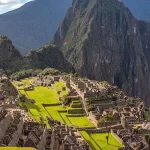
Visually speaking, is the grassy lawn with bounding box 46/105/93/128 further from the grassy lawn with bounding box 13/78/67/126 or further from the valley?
the grassy lawn with bounding box 13/78/67/126

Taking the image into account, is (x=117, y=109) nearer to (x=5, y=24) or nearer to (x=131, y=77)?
(x=131, y=77)

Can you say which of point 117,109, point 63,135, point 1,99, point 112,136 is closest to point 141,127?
point 112,136

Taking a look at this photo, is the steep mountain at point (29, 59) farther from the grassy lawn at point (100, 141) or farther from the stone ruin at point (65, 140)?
the stone ruin at point (65, 140)

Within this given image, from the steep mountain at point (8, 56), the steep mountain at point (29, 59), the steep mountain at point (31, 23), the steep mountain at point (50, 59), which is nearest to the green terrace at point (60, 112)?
the steep mountain at point (29, 59)

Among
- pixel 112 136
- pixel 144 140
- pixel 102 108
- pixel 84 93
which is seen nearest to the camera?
pixel 144 140

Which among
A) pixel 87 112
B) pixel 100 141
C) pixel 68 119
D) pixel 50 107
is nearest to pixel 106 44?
pixel 50 107

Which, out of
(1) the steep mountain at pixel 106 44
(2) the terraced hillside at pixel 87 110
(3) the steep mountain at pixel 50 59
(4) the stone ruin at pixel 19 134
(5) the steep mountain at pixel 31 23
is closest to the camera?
(4) the stone ruin at pixel 19 134

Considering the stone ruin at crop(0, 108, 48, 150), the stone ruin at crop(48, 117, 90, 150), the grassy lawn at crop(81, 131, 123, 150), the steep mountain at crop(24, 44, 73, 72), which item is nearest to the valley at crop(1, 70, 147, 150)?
the grassy lawn at crop(81, 131, 123, 150)
